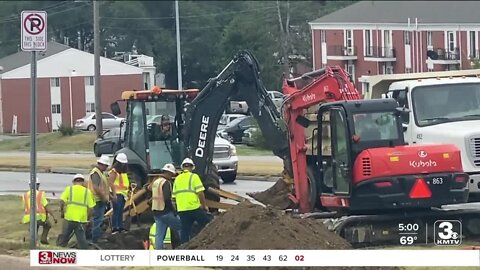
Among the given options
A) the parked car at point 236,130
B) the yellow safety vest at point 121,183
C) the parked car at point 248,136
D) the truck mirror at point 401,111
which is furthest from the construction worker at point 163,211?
the parked car at point 236,130

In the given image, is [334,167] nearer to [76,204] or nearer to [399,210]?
[399,210]

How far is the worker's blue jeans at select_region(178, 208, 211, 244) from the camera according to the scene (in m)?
18.9

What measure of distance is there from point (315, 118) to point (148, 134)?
3.90 m

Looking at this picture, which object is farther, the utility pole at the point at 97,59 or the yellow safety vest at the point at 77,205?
the utility pole at the point at 97,59

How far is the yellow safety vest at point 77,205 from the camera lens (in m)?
18.8

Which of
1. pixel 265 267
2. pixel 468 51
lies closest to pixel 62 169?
pixel 265 267

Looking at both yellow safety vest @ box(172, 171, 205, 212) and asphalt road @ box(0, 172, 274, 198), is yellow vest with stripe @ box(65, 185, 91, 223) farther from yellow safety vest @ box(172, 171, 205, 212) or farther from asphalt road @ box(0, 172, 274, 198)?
asphalt road @ box(0, 172, 274, 198)

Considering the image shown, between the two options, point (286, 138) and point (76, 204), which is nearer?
point (76, 204)

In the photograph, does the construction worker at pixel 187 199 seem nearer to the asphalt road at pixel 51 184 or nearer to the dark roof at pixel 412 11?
the asphalt road at pixel 51 184

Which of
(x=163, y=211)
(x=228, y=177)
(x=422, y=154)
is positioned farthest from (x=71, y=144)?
(x=422, y=154)

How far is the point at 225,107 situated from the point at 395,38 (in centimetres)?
4709

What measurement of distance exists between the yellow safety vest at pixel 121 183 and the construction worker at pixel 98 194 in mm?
964

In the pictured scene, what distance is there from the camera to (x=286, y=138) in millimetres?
21469

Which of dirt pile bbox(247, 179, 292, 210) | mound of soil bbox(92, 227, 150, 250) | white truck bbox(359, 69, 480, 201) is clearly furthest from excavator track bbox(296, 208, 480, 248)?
mound of soil bbox(92, 227, 150, 250)
